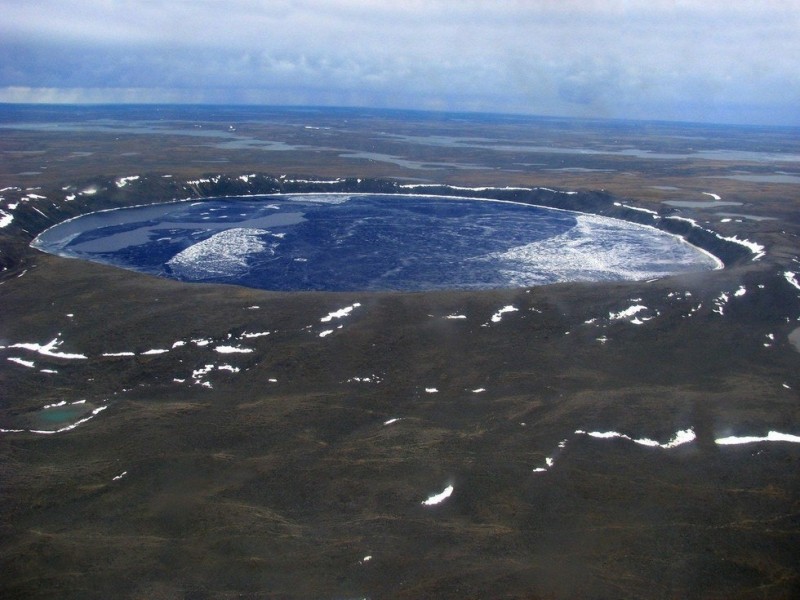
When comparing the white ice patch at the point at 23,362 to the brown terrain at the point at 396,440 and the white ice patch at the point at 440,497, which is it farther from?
the white ice patch at the point at 440,497

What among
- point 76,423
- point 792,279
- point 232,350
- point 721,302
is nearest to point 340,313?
point 232,350

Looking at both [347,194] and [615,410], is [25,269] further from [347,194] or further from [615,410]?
[347,194]

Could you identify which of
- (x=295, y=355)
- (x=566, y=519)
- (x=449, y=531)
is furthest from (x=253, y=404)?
(x=566, y=519)

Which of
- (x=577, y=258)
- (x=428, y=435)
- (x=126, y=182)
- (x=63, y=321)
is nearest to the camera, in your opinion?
(x=428, y=435)

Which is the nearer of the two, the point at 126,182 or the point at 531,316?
the point at 531,316

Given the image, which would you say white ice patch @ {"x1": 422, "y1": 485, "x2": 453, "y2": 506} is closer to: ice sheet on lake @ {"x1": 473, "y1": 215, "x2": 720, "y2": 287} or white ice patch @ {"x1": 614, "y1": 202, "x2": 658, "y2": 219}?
ice sheet on lake @ {"x1": 473, "y1": 215, "x2": 720, "y2": 287}

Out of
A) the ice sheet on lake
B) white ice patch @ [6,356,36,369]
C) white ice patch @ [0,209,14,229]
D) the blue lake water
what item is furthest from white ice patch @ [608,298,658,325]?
white ice patch @ [0,209,14,229]
